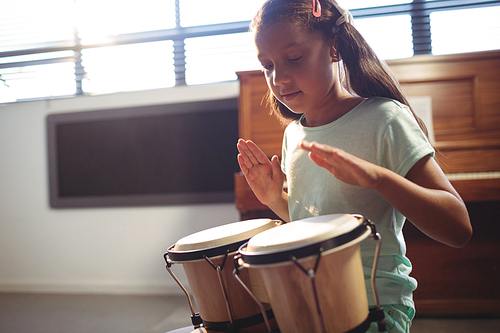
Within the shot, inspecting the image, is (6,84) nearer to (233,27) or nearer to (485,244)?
(233,27)

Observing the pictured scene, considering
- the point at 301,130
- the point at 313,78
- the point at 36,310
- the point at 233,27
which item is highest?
the point at 233,27

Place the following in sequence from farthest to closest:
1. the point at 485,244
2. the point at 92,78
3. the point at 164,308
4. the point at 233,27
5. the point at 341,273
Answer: the point at 92,78 < the point at 233,27 < the point at 164,308 < the point at 485,244 < the point at 341,273

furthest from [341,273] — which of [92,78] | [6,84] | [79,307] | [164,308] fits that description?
[6,84]

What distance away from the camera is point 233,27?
270 cm

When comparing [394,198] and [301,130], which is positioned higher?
[301,130]

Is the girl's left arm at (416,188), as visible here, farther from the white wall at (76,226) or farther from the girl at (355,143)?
the white wall at (76,226)

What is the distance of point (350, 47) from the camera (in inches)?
33.1

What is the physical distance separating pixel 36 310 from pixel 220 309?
2.23 meters

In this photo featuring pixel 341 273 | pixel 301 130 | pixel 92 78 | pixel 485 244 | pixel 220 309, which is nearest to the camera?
pixel 341 273

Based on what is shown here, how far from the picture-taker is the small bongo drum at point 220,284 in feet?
2.39

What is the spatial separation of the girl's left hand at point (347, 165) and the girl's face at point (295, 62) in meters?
0.25

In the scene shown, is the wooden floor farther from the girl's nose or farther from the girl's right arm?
the girl's nose

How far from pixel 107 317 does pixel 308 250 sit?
80.2 inches

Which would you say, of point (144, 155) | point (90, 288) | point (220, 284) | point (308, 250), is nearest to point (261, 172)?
point (220, 284)
